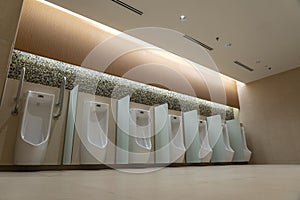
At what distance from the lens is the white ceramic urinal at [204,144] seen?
13.6ft

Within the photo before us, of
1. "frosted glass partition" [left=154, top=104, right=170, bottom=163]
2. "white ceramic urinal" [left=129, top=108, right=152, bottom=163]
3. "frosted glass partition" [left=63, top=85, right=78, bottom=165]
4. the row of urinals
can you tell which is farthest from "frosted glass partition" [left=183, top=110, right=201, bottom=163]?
"frosted glass partition" [left=63, top=85, right=78, bottom=165]

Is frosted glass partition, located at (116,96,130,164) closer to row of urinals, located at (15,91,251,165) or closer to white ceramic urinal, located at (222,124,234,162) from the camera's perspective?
row of urinals, located at (15,91,251,165)

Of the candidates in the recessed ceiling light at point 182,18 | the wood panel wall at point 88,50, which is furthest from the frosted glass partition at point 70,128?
the recessed ceiling light at point 182,18

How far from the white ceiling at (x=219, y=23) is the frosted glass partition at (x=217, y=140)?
A: 5.00 feet

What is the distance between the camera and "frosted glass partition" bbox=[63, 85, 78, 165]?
2811 mm

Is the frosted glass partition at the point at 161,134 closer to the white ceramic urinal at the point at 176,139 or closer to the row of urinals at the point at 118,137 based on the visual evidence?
the row of urinals at the point at 118,137

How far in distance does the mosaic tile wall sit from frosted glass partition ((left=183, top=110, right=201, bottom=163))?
1.79 ft

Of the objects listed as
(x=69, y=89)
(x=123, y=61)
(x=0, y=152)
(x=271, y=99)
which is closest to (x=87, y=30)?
(x=123, y=61)

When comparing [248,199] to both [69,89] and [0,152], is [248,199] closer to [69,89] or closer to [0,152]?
[0,152]

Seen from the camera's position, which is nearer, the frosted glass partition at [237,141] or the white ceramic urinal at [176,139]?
the white ceramic urinal at [176,139]

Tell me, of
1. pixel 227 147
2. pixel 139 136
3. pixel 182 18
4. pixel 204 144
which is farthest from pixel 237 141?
pixel 182 18

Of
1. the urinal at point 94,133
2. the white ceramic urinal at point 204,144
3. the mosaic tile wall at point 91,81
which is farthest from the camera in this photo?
the white ceramic urinal at point 204,144

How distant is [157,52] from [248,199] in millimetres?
4221

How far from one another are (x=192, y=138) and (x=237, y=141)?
1.64 meters
